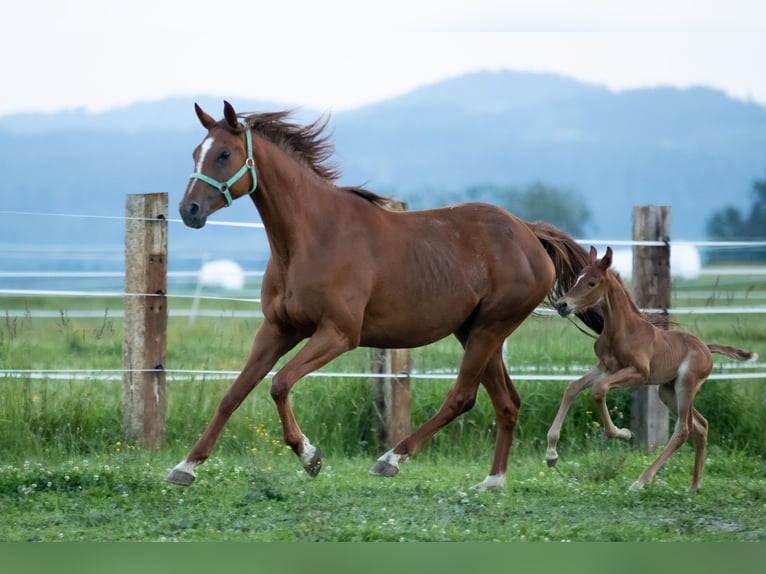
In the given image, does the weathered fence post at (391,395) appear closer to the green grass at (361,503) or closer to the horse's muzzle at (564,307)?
the green grass at (361,503)

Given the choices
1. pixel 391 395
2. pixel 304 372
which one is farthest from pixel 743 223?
pixel 304 372

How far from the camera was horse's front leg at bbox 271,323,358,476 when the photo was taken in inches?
231

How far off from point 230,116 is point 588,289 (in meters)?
2.66

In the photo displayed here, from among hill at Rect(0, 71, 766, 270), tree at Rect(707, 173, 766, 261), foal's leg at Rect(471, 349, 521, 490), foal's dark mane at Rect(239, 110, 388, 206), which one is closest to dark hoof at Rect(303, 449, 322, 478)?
foal's leg at Rect(471, 349, 521, 490)

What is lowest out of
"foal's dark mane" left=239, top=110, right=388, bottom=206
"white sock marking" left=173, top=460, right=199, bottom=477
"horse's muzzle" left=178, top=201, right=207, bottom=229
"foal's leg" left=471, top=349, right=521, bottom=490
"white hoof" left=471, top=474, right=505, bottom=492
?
"white hoof" left=471, top=474, right=505, bottom=492

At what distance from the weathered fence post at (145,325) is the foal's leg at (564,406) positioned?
10.1 ft

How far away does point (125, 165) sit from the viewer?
87.1 meters

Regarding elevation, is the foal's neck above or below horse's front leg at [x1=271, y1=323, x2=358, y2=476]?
above

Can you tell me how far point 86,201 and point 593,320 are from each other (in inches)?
3246

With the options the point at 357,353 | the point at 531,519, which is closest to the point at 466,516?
the point at 531,519

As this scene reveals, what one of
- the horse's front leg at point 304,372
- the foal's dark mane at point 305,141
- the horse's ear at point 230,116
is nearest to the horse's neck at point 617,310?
the foal's dark mane at point 305,141

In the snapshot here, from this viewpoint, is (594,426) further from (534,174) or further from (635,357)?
(534,174)

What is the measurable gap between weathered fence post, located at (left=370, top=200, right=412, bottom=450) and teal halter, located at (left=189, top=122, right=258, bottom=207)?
88.8 inches

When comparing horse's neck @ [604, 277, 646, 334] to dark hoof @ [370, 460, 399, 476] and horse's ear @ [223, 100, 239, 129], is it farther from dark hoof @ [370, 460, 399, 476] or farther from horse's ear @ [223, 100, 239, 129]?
horse's ear @ [223, 100, 239, 129]
